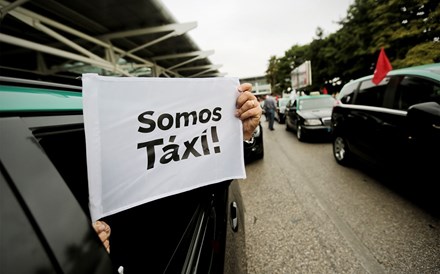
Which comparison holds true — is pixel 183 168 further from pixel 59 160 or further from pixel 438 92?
pixel 438 92

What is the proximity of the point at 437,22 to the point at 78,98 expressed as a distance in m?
20.4

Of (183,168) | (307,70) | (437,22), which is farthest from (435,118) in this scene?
(307,70)

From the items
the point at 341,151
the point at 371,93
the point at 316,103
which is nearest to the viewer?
the point at 371,93

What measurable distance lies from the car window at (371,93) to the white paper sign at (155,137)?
348cm

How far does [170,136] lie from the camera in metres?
1.23

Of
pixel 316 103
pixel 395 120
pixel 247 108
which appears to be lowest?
pixel 316 103

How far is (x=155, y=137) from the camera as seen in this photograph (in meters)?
1.17

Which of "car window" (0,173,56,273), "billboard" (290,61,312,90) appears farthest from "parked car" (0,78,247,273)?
"billboard" (290,61,312,90)

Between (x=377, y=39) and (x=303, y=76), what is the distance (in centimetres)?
722

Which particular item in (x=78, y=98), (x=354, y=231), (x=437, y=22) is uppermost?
(x=437, y=22)

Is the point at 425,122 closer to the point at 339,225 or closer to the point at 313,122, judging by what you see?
the point at 339,225

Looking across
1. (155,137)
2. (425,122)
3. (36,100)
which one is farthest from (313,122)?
(36,100)

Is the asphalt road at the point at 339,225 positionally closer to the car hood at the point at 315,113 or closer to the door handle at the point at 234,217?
the door handle at the point at 234,217

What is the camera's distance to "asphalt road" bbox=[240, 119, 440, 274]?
2.23 m
